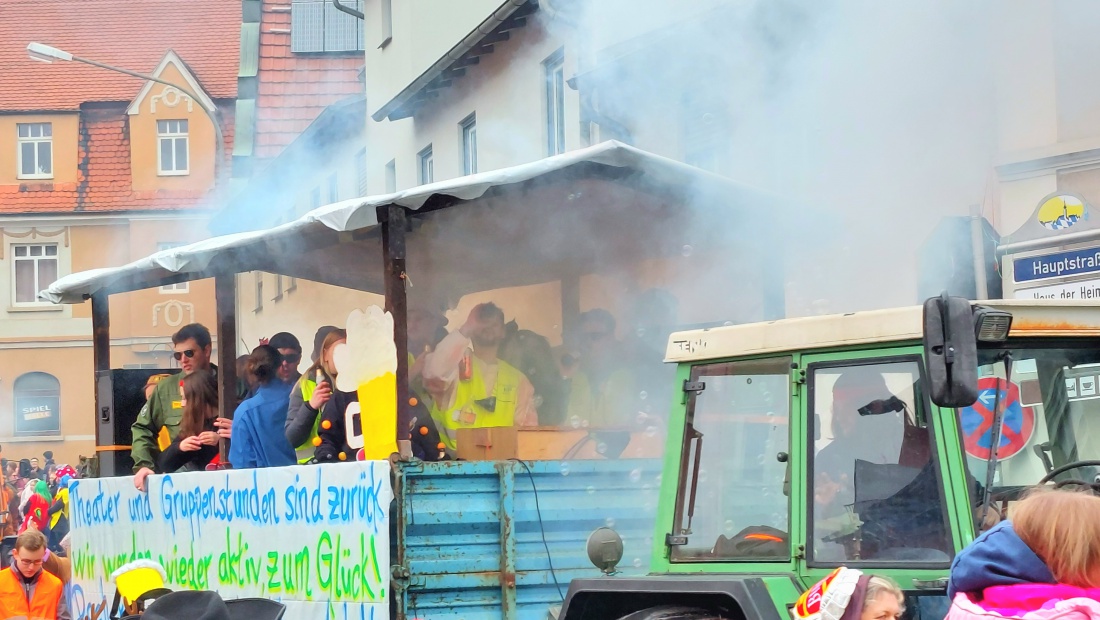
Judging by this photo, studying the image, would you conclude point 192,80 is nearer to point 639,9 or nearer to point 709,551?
point 639,9

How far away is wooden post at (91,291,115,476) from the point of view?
1025cm

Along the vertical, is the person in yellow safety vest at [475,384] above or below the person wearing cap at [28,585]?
above

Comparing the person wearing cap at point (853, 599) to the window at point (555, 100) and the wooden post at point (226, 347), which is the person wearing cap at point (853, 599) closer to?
the wooden post at point (226, 347)

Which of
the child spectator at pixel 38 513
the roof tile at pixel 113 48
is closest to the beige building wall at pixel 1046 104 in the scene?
the child spectator at pixel 38 513

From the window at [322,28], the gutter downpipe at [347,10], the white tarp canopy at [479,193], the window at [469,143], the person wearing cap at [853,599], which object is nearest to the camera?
the person wearing cap at [853,599]

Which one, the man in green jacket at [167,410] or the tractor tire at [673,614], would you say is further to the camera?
the man in green jacket at [167,410]

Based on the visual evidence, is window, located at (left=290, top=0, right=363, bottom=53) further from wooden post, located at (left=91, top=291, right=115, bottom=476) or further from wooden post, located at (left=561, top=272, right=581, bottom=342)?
wooden post, located at (left=561, top=272, right=581, bottom=342)

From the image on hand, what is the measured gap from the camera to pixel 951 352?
3.26m

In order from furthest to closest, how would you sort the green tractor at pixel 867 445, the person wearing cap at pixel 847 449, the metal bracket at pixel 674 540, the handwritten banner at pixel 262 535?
the handwritten banner at pixel 262 535
the metal bracket at pixel 674 540
the person wearing cap at pixel 847 449
the green tractor at pixel 867 445

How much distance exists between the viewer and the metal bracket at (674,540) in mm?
4438

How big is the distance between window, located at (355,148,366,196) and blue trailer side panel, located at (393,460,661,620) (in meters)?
14.5

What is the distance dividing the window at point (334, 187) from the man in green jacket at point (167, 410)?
11.8 m

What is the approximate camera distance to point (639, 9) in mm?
10461

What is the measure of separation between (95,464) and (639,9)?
196 inches
